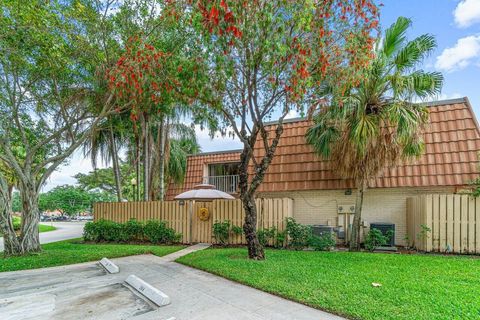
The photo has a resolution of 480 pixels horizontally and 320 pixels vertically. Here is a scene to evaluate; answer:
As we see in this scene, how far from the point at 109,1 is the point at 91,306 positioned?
334 inches

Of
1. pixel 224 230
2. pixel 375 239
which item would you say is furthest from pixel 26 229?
pixel 375 239

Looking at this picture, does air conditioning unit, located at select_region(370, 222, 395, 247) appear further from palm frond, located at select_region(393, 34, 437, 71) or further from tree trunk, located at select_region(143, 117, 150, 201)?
tree trunk, located at select_region(143, 117, 150, 201)

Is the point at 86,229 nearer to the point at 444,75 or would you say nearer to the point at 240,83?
the point at 240,83

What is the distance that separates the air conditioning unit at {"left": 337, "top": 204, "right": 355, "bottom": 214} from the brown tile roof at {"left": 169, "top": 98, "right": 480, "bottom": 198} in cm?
71

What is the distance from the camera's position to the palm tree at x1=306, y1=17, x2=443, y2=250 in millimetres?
8062

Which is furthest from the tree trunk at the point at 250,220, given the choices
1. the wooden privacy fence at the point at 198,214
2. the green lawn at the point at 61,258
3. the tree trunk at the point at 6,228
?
the tree trunk at the point at 6,228

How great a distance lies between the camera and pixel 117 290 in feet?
16.4

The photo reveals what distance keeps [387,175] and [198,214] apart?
22.4ft

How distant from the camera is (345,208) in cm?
1021

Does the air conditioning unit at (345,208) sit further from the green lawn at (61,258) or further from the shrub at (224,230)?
the green lawn at (61,258)

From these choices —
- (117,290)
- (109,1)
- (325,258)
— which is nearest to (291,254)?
(325,258)

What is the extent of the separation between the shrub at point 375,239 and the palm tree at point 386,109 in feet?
1.00

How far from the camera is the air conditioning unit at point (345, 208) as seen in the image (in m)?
10.1

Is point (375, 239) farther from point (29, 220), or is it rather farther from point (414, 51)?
point (29, 220)
